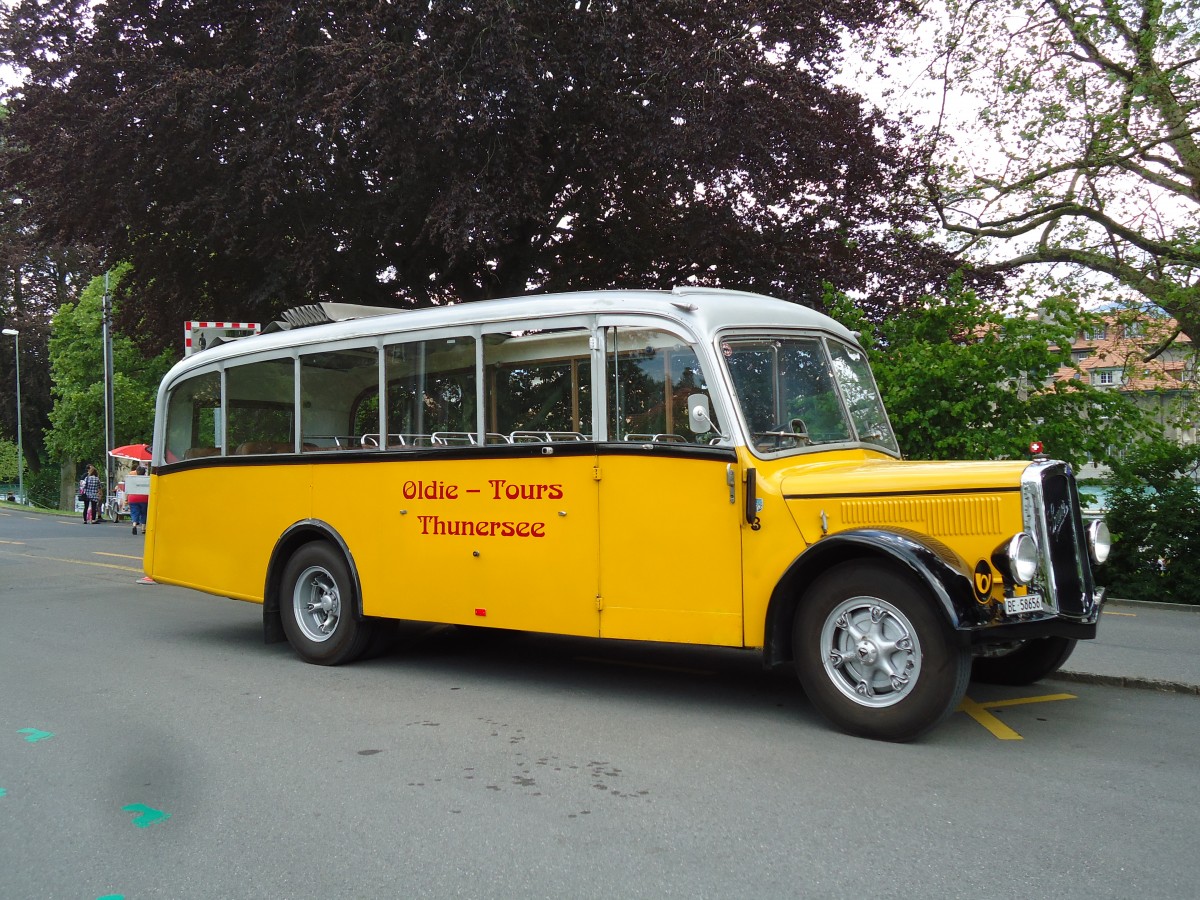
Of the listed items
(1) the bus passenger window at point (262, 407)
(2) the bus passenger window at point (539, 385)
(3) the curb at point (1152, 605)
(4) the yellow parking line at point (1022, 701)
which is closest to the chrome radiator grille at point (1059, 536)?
(4) the yellow parking line at point (1022, 701)

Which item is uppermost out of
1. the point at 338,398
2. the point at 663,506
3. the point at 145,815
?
the point at 338,398

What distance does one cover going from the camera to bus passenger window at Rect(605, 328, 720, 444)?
6402 mm

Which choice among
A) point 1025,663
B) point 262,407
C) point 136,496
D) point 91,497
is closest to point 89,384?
point 91,497

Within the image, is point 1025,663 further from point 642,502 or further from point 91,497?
point 91,497

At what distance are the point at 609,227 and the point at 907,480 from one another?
11434mm

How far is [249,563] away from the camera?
888cm

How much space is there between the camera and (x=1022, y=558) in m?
5.38

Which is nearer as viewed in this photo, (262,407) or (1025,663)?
(1025,663)

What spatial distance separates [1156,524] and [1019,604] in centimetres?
769

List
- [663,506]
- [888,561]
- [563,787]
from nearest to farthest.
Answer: [563,787], [888,561], [663,506]

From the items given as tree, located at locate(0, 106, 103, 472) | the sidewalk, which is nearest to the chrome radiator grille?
the sidewalk

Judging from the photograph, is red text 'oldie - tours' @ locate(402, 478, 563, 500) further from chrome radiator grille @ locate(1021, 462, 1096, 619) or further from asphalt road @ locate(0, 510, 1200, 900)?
chrome radiator grille @ locate(1021, 462, 1096, 619)

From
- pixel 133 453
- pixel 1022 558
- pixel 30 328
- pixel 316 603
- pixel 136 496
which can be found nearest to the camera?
pixel 1022 558

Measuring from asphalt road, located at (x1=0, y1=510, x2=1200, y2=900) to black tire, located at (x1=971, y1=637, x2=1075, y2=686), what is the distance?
0.56 ft
